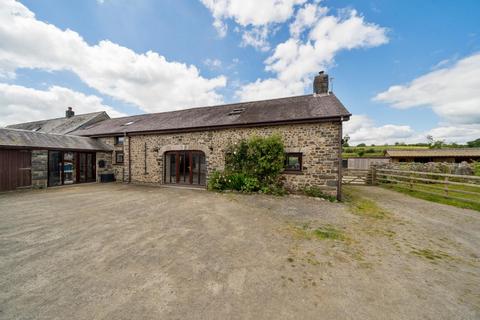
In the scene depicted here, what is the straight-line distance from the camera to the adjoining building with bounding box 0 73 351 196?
8.02 metres

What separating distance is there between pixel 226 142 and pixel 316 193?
513 cm

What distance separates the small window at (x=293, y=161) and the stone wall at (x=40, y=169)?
13.0 metres

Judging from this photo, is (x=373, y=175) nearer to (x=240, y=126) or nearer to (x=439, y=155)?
(x=240, y=126)

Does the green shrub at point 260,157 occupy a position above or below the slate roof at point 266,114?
below

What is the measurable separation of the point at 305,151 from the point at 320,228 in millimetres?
4363

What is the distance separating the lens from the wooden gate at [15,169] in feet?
27.3

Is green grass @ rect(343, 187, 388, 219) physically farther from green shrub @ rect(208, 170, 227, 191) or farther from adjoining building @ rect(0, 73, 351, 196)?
green shrub @ rect(208, 170, 227, 191)

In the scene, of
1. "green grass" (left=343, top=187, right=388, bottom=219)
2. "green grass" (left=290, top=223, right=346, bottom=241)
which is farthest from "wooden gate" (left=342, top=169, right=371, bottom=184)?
"green grass" (left=290, top=223, right=346, bottom=241)

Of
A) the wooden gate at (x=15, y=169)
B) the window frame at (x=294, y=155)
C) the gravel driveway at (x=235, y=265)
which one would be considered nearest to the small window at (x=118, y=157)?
the wooden gate at (x=15, y=169)

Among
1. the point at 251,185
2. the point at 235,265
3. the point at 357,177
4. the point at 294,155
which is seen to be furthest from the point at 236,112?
the point at 357,177

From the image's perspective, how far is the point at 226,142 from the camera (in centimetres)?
970

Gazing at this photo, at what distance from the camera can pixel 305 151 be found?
27.2ft

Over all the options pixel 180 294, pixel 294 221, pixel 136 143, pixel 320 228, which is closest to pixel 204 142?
pixel 136 143

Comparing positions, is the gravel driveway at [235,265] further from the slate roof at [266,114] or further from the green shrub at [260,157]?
the slate roof at [266,114]
